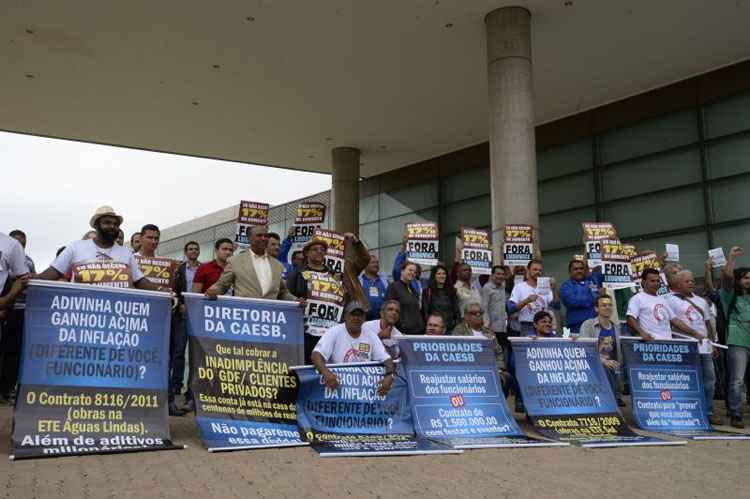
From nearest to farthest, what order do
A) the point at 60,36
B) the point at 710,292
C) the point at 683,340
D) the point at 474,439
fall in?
the point at 474,439, the point at 683,340, the point at 710,292, the point at 60,36

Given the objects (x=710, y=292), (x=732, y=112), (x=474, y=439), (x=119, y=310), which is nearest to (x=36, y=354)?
(x=119, y=310)

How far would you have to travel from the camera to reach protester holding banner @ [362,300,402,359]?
Result: 7.65 meters

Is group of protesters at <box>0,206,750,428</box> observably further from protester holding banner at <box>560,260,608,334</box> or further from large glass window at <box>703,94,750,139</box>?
large glass window at <box>703,94,750,139</box>

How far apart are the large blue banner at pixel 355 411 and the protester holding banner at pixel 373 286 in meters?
2.21

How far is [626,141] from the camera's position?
64.4 feet

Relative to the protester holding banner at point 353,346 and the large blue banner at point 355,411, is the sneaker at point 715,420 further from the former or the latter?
the protester holding banner at point 353,346

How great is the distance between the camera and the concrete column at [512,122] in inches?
570

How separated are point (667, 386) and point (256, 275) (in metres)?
5.05

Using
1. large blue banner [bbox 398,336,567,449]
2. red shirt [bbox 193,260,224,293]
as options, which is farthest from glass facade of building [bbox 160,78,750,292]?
red shirt [bbox 193,260,224,293]

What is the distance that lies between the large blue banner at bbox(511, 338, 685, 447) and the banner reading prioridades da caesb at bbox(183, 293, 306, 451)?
8.48ft

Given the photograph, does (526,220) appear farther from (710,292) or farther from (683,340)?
(683,340)

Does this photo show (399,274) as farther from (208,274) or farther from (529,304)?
(208,274)

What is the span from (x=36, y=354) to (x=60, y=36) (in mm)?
13215

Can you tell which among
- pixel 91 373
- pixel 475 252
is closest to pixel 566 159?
pixel 475 252
